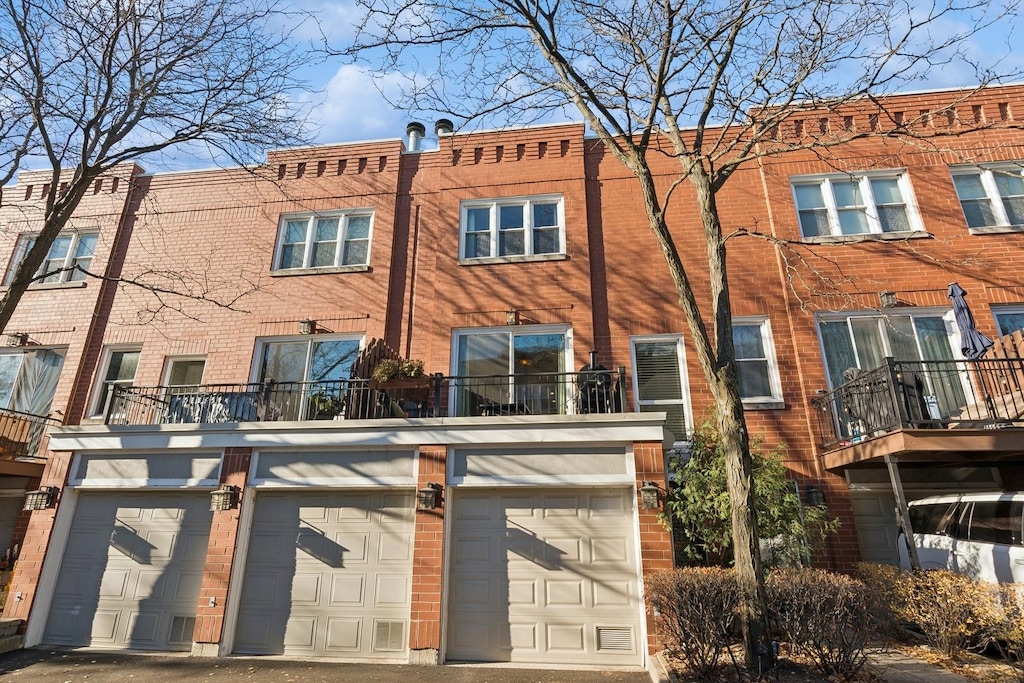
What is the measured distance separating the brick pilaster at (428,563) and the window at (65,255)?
10.8m

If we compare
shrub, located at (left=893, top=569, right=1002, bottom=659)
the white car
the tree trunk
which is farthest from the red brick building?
shrub, located at (left=893, top=569, right=1002, bottom=659)

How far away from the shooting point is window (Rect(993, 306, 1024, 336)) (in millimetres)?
10508

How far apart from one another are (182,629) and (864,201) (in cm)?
1523

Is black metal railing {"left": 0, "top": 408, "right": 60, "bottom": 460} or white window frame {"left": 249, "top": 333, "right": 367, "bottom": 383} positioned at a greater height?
white window frame {"left": 249, "top": 333, "right": 367, "bottom": 383}

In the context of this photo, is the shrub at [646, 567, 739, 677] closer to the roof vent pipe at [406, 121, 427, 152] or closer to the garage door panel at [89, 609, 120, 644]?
the garage door panel at [89, 609, 120, 644]

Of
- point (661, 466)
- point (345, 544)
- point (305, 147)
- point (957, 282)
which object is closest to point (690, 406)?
point (661, 466)

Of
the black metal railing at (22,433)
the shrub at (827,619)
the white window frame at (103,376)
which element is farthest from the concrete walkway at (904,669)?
the black metal railing at (22,433)

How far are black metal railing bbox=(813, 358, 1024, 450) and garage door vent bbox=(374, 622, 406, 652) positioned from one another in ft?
25.6

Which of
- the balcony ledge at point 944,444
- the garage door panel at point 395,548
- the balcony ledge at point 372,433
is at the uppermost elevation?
the balcony ledge at point 372,433

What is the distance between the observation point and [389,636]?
856cm

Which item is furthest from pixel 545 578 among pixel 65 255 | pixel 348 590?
pixel 65 255

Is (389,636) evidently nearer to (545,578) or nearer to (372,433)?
(545,578)

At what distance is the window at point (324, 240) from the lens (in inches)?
507

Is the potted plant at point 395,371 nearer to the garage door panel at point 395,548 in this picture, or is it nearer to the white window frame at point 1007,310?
the garage door panel at point 395,548
